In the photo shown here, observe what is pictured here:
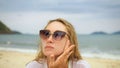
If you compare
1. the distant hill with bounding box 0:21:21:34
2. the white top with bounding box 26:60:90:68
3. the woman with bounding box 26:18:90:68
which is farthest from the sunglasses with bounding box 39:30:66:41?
the distant hill with bounding box 0:21:21:34

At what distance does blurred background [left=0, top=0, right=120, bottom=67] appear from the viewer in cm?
206

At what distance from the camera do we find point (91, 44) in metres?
2.12

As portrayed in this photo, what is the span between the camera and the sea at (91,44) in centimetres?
204

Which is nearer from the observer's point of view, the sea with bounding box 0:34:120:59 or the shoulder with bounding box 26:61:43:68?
the shoulder with bounding box 26:61:43:68

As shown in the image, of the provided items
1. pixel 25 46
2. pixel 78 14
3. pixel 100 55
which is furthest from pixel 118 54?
pixel 25 46

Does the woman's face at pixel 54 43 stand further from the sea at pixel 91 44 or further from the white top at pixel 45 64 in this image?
the sea at pixel 91 44

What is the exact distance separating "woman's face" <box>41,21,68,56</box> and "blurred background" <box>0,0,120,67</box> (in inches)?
32.3

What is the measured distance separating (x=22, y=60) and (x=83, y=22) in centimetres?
59

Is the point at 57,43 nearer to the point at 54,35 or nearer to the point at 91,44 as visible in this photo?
the point at 54,35

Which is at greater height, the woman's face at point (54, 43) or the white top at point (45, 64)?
the woman's face at point (54, 43)

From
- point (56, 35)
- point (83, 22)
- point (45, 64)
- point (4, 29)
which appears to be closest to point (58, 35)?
point (56, 35)

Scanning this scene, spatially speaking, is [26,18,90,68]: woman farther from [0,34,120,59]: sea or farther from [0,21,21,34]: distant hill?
[0,21,21,34]: distant hill

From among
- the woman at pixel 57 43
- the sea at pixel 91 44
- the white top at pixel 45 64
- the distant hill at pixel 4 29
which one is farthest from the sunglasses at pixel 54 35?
the distant hill at pixel 4 29

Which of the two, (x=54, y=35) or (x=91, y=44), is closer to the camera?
(x=54, y=35)
